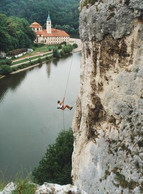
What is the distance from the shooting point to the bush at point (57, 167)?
9.80 m

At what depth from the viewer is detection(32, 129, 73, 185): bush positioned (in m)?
9.80

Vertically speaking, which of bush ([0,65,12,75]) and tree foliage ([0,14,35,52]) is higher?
tree foliage ([0,14,35,52])

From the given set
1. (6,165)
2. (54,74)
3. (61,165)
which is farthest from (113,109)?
(54,74)

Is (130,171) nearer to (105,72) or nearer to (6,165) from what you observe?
(105,72)

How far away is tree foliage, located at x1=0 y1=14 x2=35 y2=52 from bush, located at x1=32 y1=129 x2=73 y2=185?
31.0 m

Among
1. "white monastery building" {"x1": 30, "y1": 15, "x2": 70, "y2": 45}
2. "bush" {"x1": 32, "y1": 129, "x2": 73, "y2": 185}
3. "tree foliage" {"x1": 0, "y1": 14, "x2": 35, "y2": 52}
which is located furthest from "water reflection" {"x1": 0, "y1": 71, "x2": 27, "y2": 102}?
"white monastery building" {"x1": 30, "y1": 15, "x2": 70, "y2": 45}

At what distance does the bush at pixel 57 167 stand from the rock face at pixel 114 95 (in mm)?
4060

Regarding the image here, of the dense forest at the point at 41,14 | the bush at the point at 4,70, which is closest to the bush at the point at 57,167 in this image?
the bush at the point at 4,70

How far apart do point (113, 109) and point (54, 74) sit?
27.7 meters

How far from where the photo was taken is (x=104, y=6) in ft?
15.3

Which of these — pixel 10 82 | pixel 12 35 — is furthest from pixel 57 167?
pixel 12 35

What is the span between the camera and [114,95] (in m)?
4.96

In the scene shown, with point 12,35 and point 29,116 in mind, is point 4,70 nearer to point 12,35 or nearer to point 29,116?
point 29,116

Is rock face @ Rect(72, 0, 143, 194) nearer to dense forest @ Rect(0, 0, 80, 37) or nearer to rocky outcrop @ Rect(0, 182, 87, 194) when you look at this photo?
rocky outcrop @ Rect(0, 182, 87, 194)
